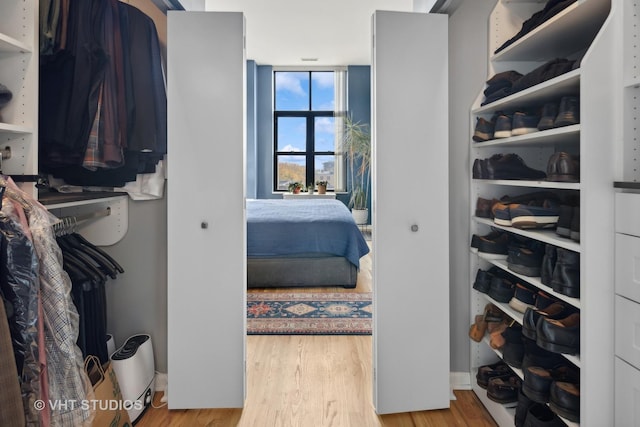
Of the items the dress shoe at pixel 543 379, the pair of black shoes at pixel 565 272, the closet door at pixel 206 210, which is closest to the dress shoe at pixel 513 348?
the dress shoe at pixel 543 379

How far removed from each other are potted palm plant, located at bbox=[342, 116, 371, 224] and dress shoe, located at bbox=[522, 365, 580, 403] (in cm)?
564

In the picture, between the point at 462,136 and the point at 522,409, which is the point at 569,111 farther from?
the point at 522,409

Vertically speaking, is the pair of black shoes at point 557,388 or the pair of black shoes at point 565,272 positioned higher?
the pair of black shoes at point 565,272

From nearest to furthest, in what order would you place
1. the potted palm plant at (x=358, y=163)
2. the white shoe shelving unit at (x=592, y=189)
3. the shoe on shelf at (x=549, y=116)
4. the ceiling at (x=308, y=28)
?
the white shoe shelving unit at (x=592, y=189), the shoe on shelf at (x=549, y=116), the ceiling at (x=308, y=28), the potted palm plant at (x=358, y=163)

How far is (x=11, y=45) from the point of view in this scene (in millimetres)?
1250

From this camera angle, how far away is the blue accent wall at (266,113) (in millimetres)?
7105

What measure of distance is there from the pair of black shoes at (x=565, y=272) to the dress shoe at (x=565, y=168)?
23 cm

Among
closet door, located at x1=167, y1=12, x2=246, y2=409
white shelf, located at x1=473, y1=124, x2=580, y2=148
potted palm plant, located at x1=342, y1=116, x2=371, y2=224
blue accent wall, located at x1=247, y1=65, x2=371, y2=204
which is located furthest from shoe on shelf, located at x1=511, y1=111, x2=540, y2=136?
blue accent wall, located at x1=247, y1=65, x2=371, y2=204

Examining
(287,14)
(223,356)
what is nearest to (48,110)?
(223,356)

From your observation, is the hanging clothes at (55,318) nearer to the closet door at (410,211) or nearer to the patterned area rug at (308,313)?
the closet door at (410,211)

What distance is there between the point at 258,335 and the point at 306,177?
492 cm

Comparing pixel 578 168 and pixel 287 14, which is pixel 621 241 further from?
pixel 287 14
